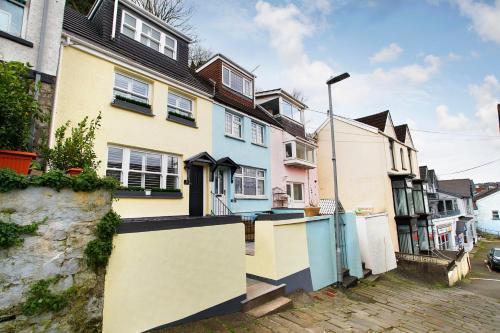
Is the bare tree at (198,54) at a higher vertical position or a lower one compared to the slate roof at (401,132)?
higher

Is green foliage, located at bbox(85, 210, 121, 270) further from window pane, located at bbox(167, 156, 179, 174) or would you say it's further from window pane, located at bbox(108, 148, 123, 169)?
window pane, located at bbox(167, 156, 179, 174)

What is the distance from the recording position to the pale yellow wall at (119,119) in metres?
8.46

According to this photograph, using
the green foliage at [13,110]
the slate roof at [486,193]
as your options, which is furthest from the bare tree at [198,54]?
the slate roof at [486,193]

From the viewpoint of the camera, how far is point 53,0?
738 centimetres

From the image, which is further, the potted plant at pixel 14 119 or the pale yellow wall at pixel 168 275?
the pale yellow wall at pixel 168 275

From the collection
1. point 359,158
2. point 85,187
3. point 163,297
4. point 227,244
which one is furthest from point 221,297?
point 359,158

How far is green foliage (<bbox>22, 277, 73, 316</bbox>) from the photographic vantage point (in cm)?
349

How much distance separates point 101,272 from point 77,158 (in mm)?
2223

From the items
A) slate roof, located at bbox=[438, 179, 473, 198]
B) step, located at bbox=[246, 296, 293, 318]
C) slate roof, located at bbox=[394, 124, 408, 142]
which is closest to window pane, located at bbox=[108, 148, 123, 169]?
step, located at bbox=[246, 296, 293, 318]

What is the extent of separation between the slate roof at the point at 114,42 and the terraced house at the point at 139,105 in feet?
0.15

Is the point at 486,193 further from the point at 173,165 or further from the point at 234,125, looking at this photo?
the point at 173,165

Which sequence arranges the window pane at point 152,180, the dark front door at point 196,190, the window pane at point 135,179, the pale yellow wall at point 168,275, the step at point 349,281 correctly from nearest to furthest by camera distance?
the pale yellow wall at point 168,275 → the window pane at point 135,179 → the window pane at point 152,180 → the step at point 349,281 → the dark front door at point 196,190

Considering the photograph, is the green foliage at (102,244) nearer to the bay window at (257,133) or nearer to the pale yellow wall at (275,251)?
the pale yellow wall at (275,251)

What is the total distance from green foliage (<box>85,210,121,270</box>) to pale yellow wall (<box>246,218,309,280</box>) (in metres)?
4.84
